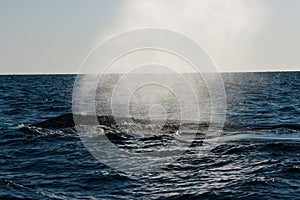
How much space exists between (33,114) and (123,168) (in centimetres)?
1955

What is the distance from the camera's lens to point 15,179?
1488cm

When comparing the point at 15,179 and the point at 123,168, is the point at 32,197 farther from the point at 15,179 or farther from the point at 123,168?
the point at 123,168

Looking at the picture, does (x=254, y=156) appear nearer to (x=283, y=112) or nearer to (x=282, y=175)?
(x=282, y=175)

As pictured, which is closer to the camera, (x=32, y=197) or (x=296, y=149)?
(x=32, y=197)

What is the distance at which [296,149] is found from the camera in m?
18.9

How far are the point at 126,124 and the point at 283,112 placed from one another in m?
15.2

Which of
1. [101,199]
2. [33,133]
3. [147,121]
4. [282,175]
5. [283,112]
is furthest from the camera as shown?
[283,112]

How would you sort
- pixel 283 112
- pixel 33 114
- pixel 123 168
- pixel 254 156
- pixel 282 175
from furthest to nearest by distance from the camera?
pixel 283 112 < pixel 33 114 < pixel 254 156 < pixel 123 168 < pixel 282 175

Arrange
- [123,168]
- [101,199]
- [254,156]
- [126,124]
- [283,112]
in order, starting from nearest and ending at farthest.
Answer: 1. [101,199]
2. [123,168]
3. [254,156]
4. [126,124]
5. [283,112]

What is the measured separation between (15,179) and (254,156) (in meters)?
9.12

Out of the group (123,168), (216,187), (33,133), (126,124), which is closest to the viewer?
(216,187)

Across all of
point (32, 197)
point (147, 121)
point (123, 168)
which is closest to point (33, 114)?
point (147, 121)

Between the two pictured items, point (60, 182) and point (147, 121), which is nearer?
point (60, 182)

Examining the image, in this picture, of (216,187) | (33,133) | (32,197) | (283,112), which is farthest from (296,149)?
(283,112)
